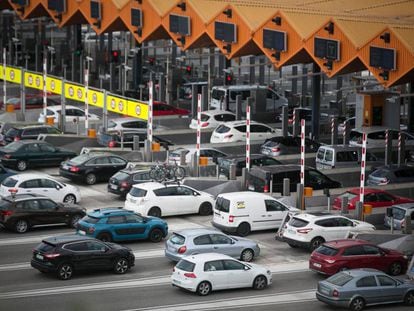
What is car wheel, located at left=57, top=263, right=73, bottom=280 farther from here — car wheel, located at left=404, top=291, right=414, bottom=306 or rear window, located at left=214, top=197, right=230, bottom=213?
car wheel, located at left=404, top=291, right=414, bottom=306

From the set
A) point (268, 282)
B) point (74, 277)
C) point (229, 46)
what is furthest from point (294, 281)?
point (229, 46)

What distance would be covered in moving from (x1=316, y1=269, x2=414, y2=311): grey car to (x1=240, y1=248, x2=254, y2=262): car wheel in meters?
4.16

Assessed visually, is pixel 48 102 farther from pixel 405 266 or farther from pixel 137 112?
Result: pixel 405 266

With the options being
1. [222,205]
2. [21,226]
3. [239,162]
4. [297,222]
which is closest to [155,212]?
[222,205]

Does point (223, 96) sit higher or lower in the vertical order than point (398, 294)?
higher

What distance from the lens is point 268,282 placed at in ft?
97.1

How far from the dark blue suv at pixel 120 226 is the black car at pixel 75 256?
7.79 feet

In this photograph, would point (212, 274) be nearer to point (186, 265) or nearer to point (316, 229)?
point (186, 265)

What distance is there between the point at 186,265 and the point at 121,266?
2.58m

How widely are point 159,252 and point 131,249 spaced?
764mm

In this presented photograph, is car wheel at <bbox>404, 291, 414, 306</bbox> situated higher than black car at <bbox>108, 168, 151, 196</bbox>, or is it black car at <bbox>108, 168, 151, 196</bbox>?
black car at <bbox>108, 168, 151, 196</bbox>

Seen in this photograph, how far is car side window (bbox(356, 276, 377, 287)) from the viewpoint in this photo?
27.8m

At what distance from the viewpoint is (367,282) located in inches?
1097

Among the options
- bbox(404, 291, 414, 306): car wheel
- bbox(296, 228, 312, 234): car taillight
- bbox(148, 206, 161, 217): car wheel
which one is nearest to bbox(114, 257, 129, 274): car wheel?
bbox(296, 228, 312, 234): car taillight
